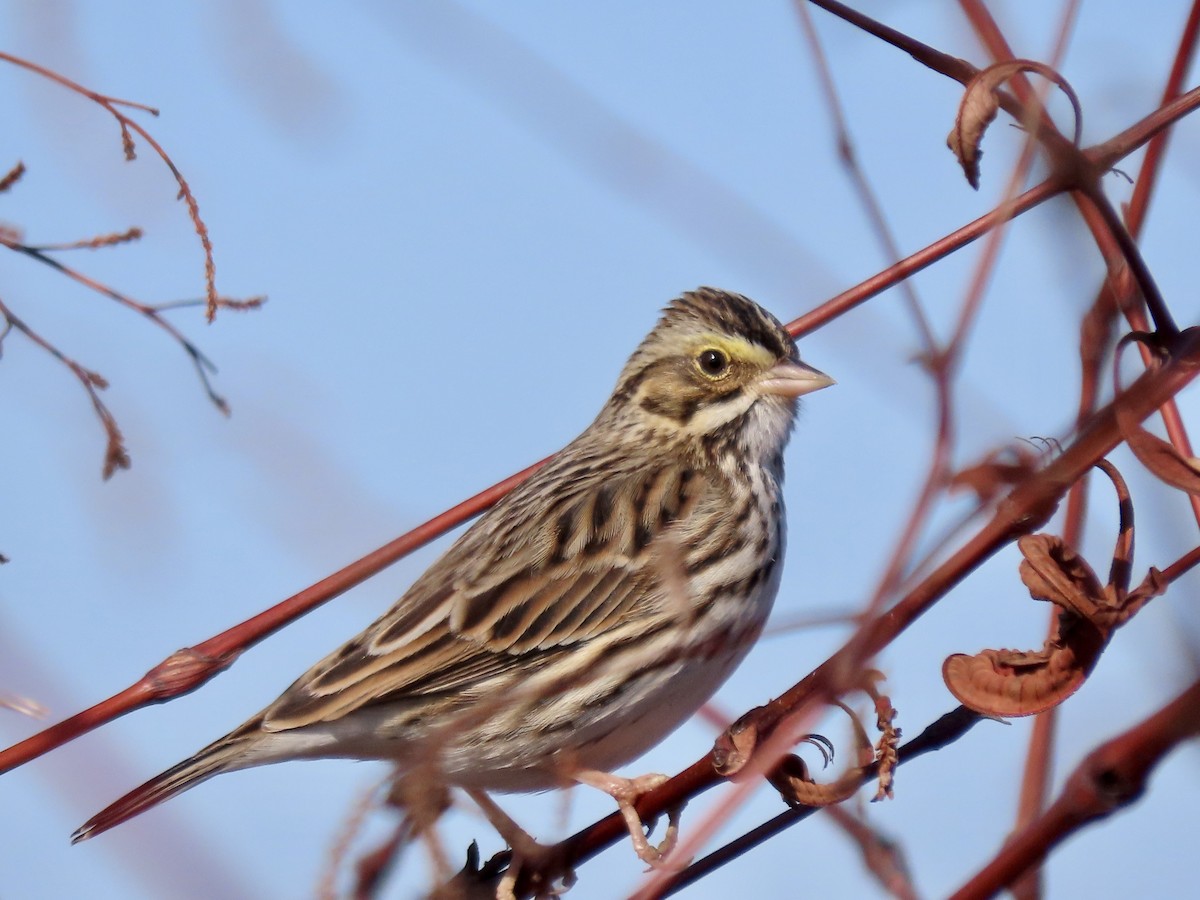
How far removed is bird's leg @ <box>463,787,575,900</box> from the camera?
3.35 meters

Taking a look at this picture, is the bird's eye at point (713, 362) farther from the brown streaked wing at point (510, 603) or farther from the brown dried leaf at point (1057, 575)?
the brown dried leaf at point (1057, 575)

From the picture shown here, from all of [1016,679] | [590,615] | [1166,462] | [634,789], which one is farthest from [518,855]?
[1166,462]

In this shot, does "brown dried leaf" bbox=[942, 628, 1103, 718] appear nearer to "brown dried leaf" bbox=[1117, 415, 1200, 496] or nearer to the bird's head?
"brown dried leaf" bbox=[1117, 415, 1200, 496]

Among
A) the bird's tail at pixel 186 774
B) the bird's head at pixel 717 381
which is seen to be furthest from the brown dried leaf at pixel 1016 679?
the bird's head at pixel 717 381

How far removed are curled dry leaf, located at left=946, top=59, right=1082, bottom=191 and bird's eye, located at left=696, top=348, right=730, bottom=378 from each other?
139 inches

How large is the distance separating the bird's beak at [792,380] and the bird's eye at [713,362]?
19 cm

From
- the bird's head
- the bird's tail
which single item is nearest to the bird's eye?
the bird's head

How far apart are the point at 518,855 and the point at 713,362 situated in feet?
7.05

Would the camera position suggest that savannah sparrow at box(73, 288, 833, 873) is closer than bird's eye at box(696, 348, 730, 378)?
Yes

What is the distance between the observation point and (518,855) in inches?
152

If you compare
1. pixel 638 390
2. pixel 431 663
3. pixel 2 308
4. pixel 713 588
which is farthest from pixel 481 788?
pixel 2 308

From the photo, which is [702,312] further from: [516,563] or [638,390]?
[516,563]

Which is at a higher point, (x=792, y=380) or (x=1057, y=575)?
(x=792, y=380)

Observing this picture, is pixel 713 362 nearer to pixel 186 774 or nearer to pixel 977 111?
pixel 186 774
